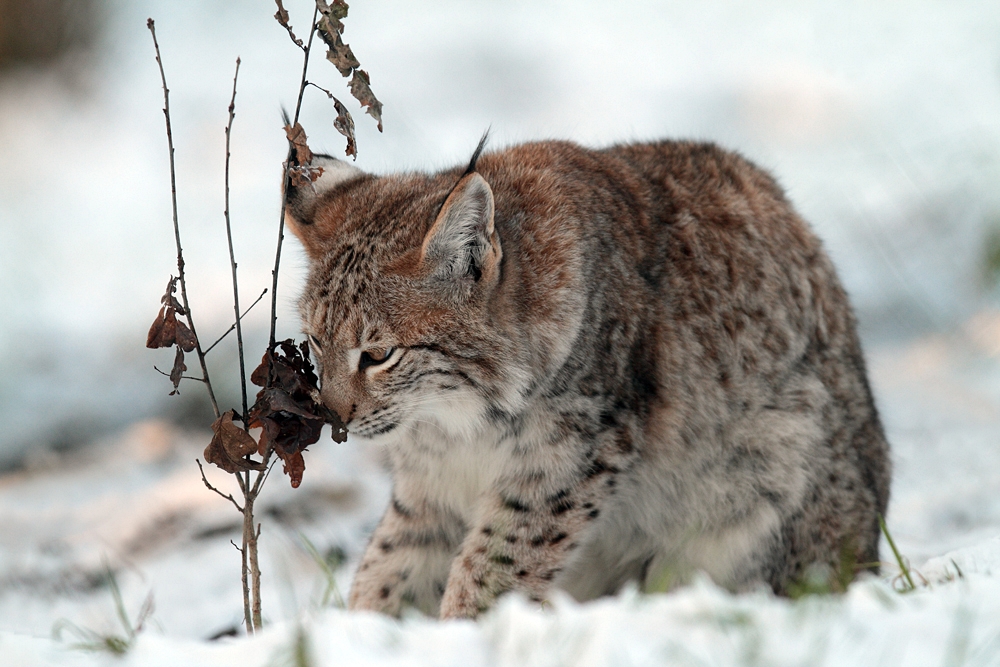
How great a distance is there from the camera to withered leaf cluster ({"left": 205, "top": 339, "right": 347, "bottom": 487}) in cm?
321

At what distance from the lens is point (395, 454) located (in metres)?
3.85

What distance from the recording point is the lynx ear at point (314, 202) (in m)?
3.58

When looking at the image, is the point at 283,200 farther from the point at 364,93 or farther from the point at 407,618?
A: the point at 407,618

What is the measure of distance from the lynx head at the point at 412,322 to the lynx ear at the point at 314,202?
155 millimetres

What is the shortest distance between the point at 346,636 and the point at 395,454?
154 centimetres

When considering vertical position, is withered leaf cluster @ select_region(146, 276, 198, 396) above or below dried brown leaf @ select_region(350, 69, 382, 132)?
below

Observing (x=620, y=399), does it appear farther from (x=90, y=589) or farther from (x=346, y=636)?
(x=90, y=589)

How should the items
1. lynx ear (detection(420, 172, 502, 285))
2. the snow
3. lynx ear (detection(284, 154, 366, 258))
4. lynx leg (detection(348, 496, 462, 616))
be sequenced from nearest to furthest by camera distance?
1. the snow
2. lynx ear (detection(420, 172, 502, 285))
3. lynx ear (detection(284, 154, 366, 258))
4. lynx leg (detection(348, 496, 462, 616))

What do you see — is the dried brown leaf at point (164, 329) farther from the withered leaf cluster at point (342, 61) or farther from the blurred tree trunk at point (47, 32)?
the blurred tree trunk at point (47, 32)

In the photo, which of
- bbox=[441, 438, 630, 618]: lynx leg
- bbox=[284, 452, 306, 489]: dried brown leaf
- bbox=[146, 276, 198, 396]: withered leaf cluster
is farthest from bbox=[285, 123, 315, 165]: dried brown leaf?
bbox=[441, 438, 630, 618]: lynx leg

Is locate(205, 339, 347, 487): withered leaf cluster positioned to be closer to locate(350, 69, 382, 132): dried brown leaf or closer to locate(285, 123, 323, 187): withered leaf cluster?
locate(285, 123, 323, 187): withered leaf cluster

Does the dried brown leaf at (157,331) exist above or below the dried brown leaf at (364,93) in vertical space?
below

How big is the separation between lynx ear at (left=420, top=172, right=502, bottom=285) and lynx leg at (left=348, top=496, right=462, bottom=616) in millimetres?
1051

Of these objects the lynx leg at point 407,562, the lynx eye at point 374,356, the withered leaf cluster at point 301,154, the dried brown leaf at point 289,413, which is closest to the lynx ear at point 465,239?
the lynx eye at point 374,356
